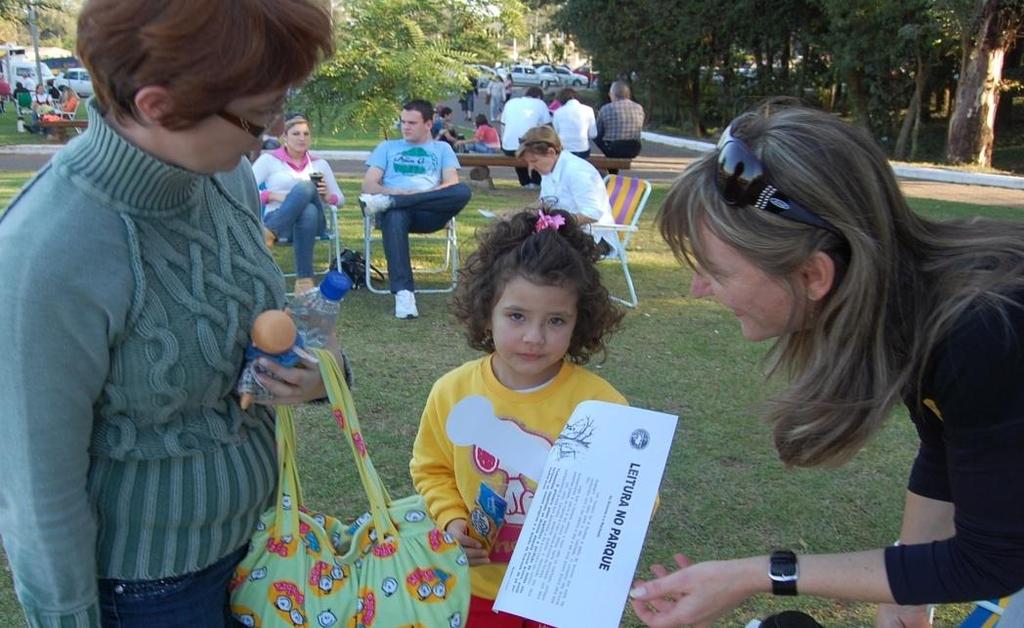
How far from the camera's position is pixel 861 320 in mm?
1535

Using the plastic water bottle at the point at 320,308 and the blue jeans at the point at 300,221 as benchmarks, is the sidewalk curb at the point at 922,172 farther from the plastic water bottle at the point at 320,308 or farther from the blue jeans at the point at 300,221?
the plastic water bottle at the point at 320,308

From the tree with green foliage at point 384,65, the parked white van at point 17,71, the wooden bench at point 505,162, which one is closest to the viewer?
the tree with green foliage at point 384,65

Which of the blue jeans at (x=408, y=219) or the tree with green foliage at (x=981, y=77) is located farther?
the tree with green foliage at (x=981, y=77)

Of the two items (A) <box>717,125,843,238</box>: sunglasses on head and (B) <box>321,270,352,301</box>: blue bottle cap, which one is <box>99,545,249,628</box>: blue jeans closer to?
(B) <box>321,270,352,301</box>: blue bottle cap

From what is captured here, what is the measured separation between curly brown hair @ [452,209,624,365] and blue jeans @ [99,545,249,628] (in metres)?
1.04

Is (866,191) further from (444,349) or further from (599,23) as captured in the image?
(599,23)

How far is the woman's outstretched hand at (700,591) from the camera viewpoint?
1.58 m

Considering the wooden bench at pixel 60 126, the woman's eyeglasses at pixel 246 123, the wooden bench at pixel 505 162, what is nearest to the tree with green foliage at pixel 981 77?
→ the wooden bench at pixel 505 162

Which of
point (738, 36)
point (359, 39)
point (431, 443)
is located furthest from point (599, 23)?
point (431, 443)

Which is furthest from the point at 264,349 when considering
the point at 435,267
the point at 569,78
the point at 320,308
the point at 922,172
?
the point at 569,78

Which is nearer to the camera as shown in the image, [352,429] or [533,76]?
[352,429]

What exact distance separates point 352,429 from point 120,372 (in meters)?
0.45

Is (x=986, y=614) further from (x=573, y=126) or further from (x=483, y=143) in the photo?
(x=483, y=143)

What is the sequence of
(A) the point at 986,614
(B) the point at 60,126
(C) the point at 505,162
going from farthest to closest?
(B) the point at 60,126 < (C) the point at 505,162 < (A) the point at 986,614
